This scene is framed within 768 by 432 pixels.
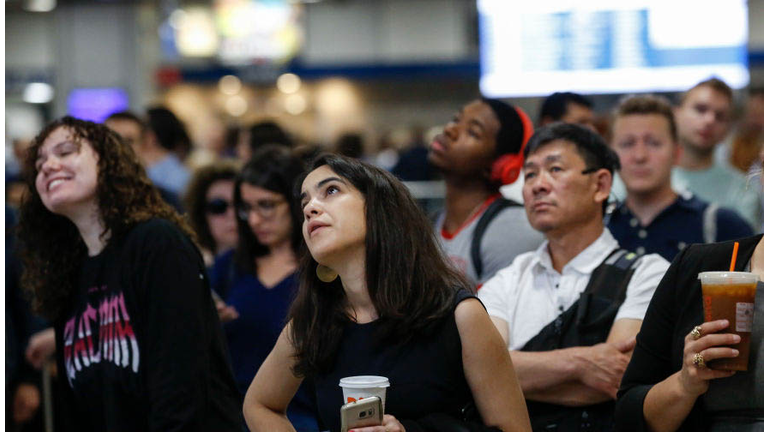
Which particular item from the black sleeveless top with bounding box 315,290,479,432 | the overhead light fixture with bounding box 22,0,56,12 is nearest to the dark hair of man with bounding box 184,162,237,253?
the black sleeveless top with bounding box 315,290,479,432

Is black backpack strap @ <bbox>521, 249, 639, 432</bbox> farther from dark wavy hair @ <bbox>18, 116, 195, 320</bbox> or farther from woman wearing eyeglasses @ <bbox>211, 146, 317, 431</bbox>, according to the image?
dark wavy hair @ <bbox>18, 116, 195, 320</bbox>

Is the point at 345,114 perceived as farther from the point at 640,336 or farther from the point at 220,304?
the point at 640,336

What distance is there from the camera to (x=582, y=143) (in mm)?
3469

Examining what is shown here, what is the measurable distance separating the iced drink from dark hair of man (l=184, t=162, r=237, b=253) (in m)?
3.33

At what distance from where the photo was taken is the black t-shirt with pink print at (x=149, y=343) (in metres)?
3.08

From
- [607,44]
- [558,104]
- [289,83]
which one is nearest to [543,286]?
[558,104]

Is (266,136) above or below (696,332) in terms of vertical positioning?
above

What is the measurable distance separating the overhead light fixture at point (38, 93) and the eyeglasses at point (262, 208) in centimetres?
1536

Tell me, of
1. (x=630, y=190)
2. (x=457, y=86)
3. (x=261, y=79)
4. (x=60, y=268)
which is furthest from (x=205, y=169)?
(x=457, y=86)

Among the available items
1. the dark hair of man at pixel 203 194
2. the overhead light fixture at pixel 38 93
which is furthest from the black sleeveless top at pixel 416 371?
the overhead light fixture at pixel 38 93

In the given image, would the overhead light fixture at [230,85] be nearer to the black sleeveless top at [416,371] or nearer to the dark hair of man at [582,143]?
the dark hair of man at [582,143]

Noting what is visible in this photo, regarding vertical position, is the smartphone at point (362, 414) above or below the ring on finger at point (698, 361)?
below

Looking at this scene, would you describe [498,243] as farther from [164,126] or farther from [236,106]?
[236,106]

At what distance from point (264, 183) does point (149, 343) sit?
1269mm
